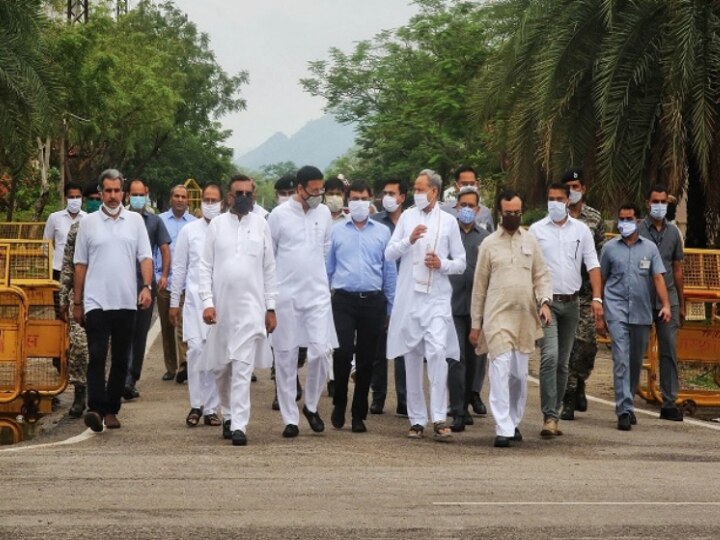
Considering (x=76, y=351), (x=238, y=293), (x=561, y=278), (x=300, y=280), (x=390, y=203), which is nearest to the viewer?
(x=238, y=293)

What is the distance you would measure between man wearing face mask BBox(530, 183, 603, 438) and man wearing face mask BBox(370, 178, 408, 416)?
1394mm

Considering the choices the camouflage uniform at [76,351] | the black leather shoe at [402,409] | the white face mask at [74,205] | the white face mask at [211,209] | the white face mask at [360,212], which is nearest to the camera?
the white face mask at [360,212]

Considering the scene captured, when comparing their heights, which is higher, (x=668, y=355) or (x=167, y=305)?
(x=167, y=305)

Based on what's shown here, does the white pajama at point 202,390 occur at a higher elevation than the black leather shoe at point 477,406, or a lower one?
higher

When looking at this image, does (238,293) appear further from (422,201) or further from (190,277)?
(190,277)

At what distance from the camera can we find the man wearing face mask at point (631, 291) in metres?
15.6

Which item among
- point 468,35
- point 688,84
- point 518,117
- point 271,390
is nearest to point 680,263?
point 271,390

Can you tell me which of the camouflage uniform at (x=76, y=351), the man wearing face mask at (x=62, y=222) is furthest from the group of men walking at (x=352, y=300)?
the man wearing face mask at (x=62, y=222)

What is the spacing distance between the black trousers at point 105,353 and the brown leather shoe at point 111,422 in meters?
0.04

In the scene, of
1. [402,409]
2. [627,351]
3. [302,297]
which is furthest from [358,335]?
[627,351]

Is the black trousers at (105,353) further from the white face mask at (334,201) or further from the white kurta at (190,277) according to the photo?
the white face mask at (334,201)

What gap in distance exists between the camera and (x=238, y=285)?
13.5 m

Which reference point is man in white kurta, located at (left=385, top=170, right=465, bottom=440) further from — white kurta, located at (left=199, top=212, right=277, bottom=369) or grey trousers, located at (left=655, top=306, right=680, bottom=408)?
grey trousers, located at (left=655, top=306, right=680, bottom=408)

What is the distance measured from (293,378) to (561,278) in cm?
239
